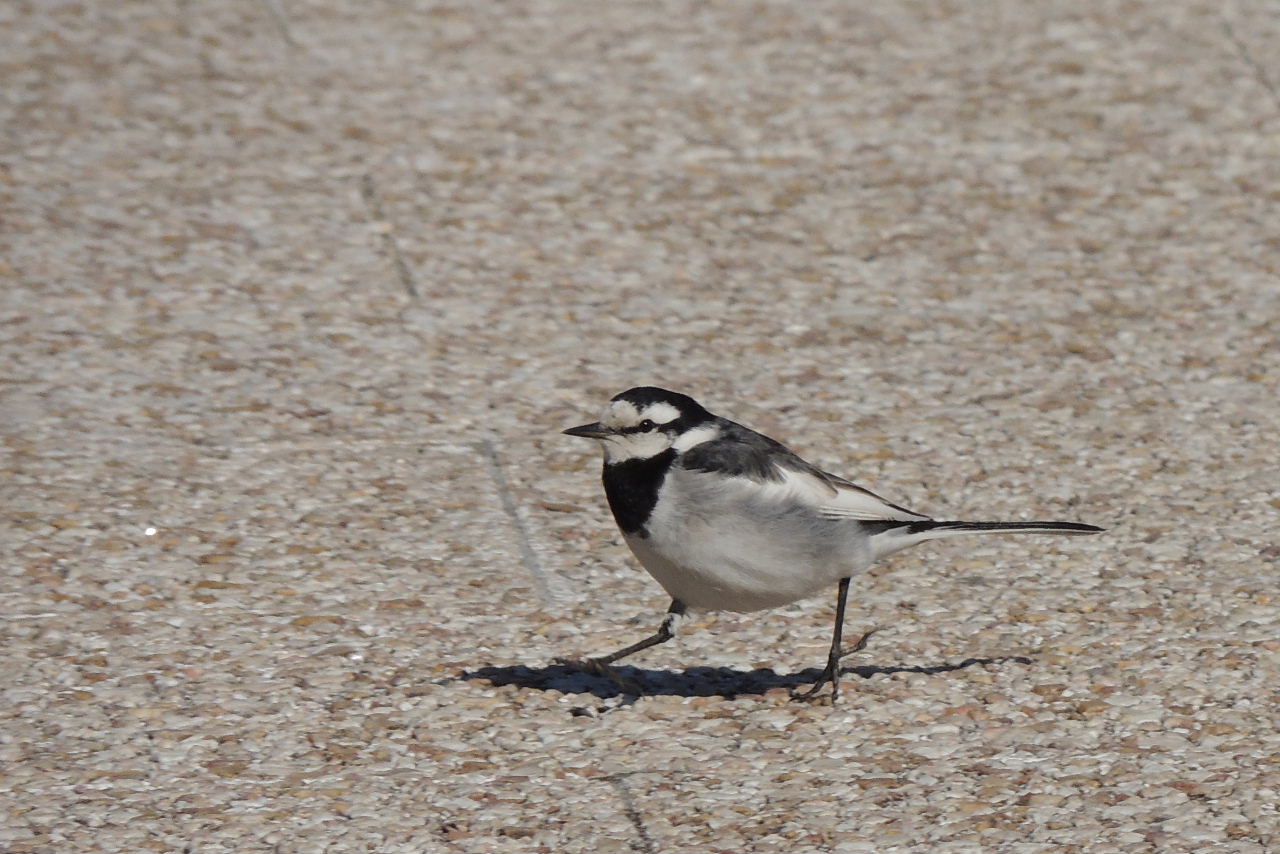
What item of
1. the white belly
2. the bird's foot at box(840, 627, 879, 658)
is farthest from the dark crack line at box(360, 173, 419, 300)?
the white belly

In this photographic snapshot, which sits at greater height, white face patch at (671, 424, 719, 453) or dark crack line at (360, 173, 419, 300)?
white face patch at (671, 424, 719, 453)

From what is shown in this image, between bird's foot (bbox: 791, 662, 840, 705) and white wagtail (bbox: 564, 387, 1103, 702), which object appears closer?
white wagtail (bbox: 564, 387, 1103, 702)

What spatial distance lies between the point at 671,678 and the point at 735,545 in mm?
733

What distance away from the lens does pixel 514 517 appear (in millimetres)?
6805

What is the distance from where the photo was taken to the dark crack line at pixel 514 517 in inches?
252

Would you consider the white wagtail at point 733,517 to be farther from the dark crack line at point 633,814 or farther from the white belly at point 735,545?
the dark crack line at point 633,814

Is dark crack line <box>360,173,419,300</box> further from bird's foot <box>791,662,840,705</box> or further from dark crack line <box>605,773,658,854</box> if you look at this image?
dark crack line <box>605,773,658,854</box>

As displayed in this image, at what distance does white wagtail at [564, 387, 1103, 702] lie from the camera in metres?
5.36

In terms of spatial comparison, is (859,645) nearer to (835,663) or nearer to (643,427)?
(835,663)

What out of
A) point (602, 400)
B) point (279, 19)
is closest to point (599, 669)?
point (602, 400)

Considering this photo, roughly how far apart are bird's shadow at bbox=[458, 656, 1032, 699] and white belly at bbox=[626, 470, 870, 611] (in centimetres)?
40

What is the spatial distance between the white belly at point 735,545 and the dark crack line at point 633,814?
60cm

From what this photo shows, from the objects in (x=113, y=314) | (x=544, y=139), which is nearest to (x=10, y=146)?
(x=113, y=314)

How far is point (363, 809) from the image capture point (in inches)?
199
